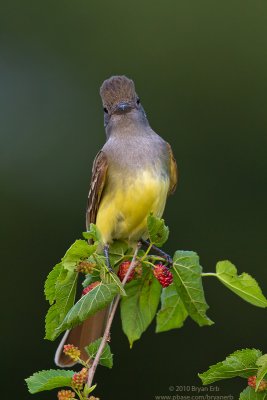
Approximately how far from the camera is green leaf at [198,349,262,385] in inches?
98.4

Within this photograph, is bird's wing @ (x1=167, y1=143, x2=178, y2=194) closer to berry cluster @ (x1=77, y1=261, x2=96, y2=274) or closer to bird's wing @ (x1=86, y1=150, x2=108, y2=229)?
bird's wing @ (x1=86, y1=150, x2=108, y2=229)

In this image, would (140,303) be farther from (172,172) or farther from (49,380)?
(172,172)

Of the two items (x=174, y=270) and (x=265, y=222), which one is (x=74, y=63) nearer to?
(x=265, y=222)

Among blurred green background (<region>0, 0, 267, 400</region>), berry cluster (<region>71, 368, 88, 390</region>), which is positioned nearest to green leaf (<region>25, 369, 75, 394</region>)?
berry cluster (<region>71, 368, 88, 390</region>)

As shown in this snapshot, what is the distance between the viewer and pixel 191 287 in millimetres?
2859

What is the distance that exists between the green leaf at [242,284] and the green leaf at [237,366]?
0.25 metres

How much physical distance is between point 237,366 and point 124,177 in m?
1.37

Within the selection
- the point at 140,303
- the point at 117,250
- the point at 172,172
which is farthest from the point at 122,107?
the point at 140,303

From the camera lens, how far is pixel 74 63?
684 cm

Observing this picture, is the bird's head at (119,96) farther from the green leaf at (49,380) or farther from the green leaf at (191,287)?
the green leaf at (49,380)

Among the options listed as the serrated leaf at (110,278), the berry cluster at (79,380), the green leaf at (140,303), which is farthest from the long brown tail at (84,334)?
the berry cluster at (79,380)

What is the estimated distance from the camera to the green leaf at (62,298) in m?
2.73

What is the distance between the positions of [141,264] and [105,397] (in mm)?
2657

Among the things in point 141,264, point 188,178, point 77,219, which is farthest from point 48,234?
point 141,264
